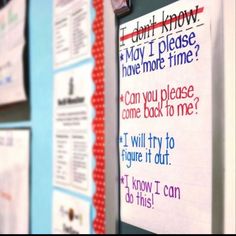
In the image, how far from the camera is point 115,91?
0.64 m

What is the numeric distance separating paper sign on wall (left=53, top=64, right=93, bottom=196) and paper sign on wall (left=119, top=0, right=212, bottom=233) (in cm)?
23

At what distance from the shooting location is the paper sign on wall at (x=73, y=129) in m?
0.85

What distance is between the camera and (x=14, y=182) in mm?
1188

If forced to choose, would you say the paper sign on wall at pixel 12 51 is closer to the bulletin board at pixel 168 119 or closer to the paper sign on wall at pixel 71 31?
the paper sign on wall at pixel 71 31

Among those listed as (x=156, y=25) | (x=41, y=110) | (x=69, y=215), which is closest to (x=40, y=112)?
(x=41, y=110)

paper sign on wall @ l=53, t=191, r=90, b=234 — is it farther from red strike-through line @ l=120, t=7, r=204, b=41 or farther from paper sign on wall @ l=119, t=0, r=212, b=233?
red strike-through line @ l=120, t=7, r=204, b=41

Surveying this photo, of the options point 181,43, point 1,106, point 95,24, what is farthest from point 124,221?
point 1,106

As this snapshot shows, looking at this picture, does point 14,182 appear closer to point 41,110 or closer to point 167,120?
point 41,110

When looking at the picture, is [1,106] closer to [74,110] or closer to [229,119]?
[74,110]

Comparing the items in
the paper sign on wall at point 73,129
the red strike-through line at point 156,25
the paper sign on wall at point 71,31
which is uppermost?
the paper sign on wall at point 71,31

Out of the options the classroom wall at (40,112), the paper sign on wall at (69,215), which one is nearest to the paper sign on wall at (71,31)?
the classroom wall at (40,112)

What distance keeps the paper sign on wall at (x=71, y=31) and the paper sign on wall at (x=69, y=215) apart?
0.32m

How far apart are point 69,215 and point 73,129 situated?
0.20 m

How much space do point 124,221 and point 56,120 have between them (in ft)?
1.44
